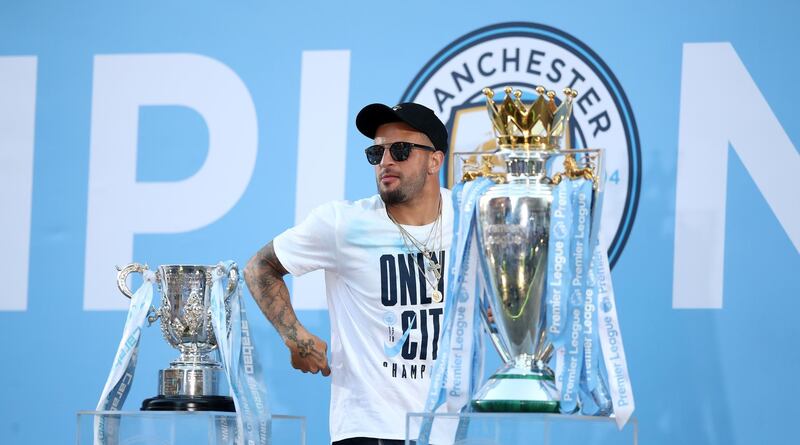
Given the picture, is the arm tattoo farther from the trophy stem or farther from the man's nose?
the trophy stem

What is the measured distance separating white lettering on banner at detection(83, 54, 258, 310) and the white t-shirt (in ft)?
1.97

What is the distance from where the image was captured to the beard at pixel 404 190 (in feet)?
9.71

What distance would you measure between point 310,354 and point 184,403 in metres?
0.42

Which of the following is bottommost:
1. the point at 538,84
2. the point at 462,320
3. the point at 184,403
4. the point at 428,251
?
the point at 184,403

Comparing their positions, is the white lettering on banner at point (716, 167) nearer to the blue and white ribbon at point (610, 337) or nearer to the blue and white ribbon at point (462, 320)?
the blue and white ribbon at point (610, 337)

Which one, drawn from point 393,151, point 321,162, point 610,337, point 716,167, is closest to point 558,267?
point 610,337

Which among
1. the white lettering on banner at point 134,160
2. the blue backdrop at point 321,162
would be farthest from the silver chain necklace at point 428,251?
the white lettering on banner at point 134,160

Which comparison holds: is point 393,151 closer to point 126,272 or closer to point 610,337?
point 126,272

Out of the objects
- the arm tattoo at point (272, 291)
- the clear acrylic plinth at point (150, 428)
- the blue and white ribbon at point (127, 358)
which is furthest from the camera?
the arm tattoo at point (272, 291)

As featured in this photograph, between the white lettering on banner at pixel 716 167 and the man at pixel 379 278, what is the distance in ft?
2.10

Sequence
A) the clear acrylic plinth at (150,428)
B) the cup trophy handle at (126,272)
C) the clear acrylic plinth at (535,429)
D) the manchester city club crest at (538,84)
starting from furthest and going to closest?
the manchester city club crest at (538,84) < the cup trophy handle at (126,272) < the clear acrylic plinth at (150,428) < the clear acrylic plinth at (535,429)

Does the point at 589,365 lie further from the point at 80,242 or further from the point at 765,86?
the point at 80,242

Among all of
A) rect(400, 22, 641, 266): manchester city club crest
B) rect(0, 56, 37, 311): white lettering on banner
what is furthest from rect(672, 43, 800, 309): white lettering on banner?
rect(0, 56, 37, 311): white lettering on banner

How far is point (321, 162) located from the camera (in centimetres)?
345
